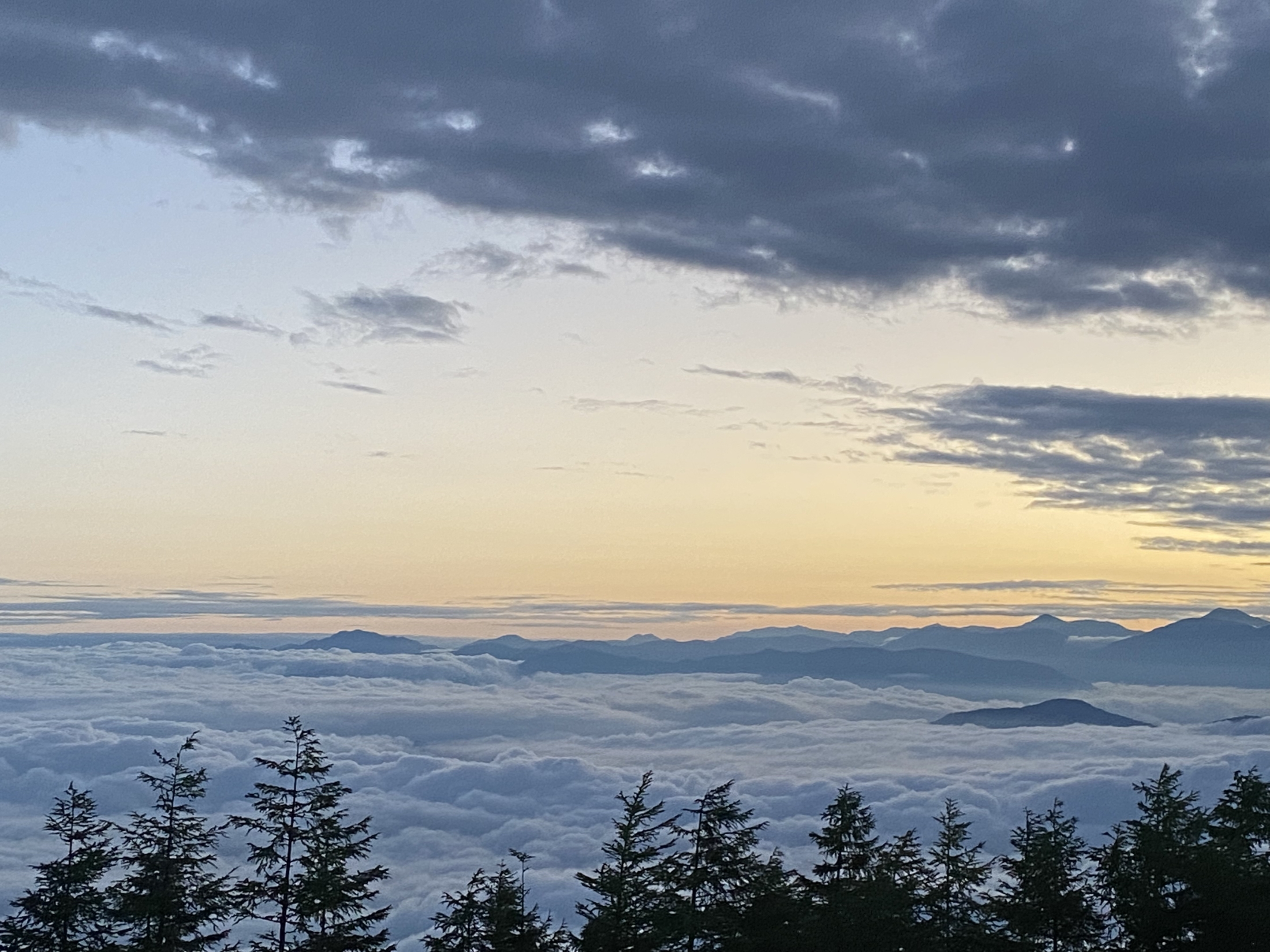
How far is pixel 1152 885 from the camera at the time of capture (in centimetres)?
3394

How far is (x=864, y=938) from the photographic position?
30.8 metres

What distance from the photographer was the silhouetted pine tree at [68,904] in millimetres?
32469

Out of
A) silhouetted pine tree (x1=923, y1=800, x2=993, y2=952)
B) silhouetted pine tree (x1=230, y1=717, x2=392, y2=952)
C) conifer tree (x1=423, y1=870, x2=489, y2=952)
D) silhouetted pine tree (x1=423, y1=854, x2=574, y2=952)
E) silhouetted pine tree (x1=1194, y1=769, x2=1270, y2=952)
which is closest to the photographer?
silhouetted pine tree (x1=230, y1=717, x2=392, y2=952)

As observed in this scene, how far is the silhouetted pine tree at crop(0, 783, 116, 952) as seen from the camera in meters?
32.5

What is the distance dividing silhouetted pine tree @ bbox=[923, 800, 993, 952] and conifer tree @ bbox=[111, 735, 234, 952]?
68.1 feet

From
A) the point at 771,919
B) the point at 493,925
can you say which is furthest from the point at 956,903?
the point at 493,925

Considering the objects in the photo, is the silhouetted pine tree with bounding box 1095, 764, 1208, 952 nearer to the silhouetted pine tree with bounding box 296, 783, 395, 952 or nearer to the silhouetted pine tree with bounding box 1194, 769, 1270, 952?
the silhouetted pine tree with bounding box 1194, 769, 1270, 952

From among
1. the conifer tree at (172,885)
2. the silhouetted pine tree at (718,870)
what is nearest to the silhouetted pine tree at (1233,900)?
the silhouetted pine tree at (718,870)

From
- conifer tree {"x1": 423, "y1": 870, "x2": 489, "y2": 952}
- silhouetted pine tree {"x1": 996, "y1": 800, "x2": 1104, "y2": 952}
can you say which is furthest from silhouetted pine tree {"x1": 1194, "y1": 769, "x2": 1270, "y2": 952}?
conifer tree {"x1": 423, "y1": 870, "x2": 489, "y2": 952}

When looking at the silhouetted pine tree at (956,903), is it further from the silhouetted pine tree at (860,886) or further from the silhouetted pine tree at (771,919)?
the silhouetted pine tree at (771,919)

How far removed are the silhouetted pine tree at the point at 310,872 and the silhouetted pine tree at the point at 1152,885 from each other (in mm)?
22978

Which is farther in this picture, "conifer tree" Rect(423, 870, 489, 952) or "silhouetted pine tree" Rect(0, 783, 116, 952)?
"conifer tree" Rect(423, 870, 489, 952)

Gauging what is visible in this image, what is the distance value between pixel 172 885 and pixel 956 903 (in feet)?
77.5

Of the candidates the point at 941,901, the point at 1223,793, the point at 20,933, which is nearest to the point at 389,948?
the point at 20,933
